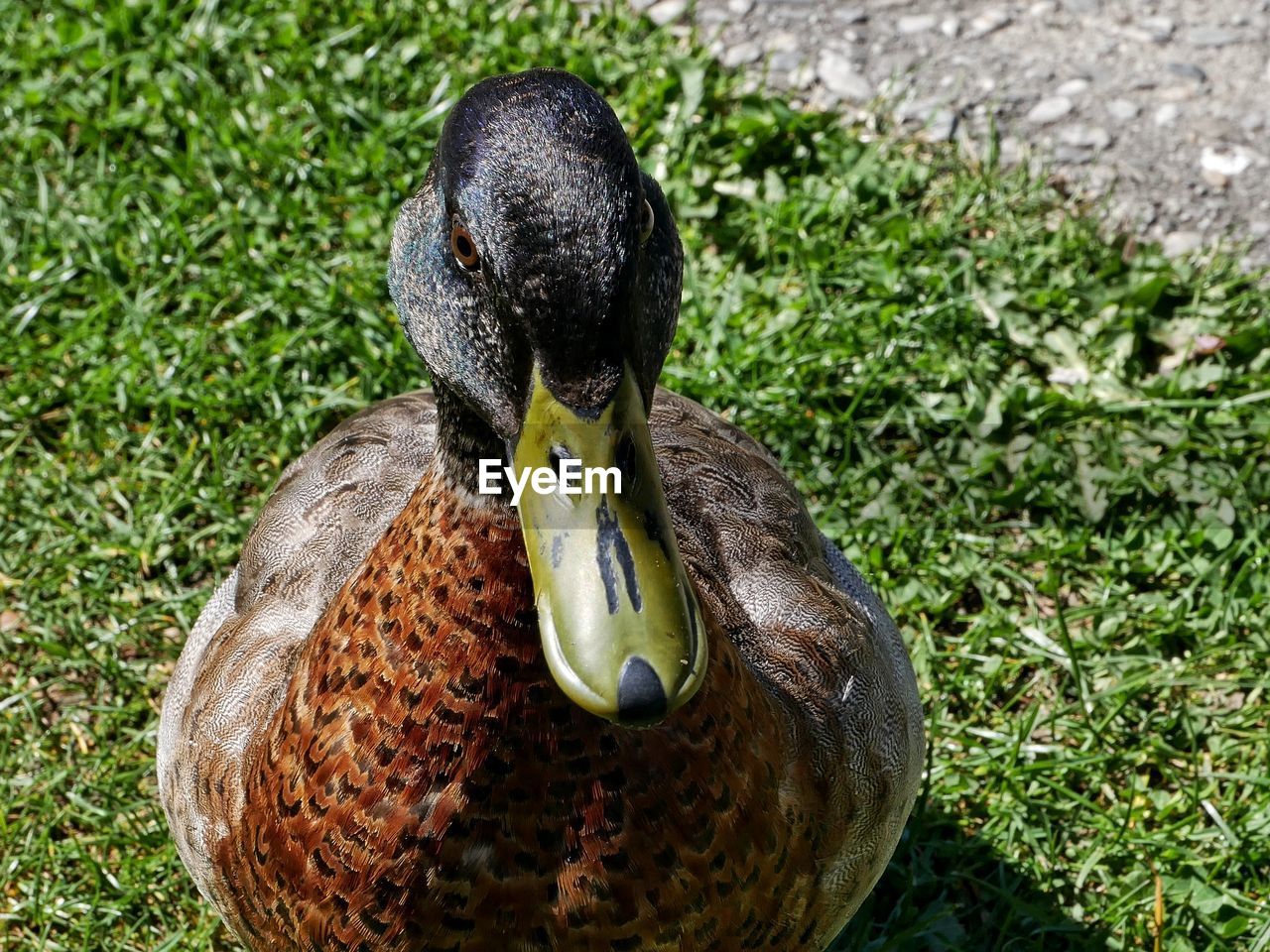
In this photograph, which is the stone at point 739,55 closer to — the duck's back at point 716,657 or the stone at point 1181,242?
the stone at point 1181,242

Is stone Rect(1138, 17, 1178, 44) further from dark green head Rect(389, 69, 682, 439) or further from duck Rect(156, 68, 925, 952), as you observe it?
dark green head Rect(389, 69, 682, 439)

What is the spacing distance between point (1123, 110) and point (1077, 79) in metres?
0.18

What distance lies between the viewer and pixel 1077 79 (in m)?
4.33

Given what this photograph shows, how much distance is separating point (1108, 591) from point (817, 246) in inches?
46.9

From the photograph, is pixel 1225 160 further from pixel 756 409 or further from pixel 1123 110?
pixel 756 409

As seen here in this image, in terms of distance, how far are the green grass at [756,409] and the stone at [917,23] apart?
0.52 metres

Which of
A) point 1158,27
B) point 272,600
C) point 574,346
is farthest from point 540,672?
point 1158,27

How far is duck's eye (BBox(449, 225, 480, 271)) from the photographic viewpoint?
1609mm

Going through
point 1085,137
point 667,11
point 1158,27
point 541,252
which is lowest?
point 1085,137

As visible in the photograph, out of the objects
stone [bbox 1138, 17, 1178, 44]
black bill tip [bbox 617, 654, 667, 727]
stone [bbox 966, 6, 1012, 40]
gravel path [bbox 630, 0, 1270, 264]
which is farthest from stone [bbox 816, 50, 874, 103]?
black bill tip [bbox 617, 654, 667, 727]

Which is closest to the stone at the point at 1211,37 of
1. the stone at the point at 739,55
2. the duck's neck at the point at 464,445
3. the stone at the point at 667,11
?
the stone at the point at 739,55

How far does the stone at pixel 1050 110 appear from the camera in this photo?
4227mm

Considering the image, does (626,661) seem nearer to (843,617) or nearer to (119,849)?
(843,617)

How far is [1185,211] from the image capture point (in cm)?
401
